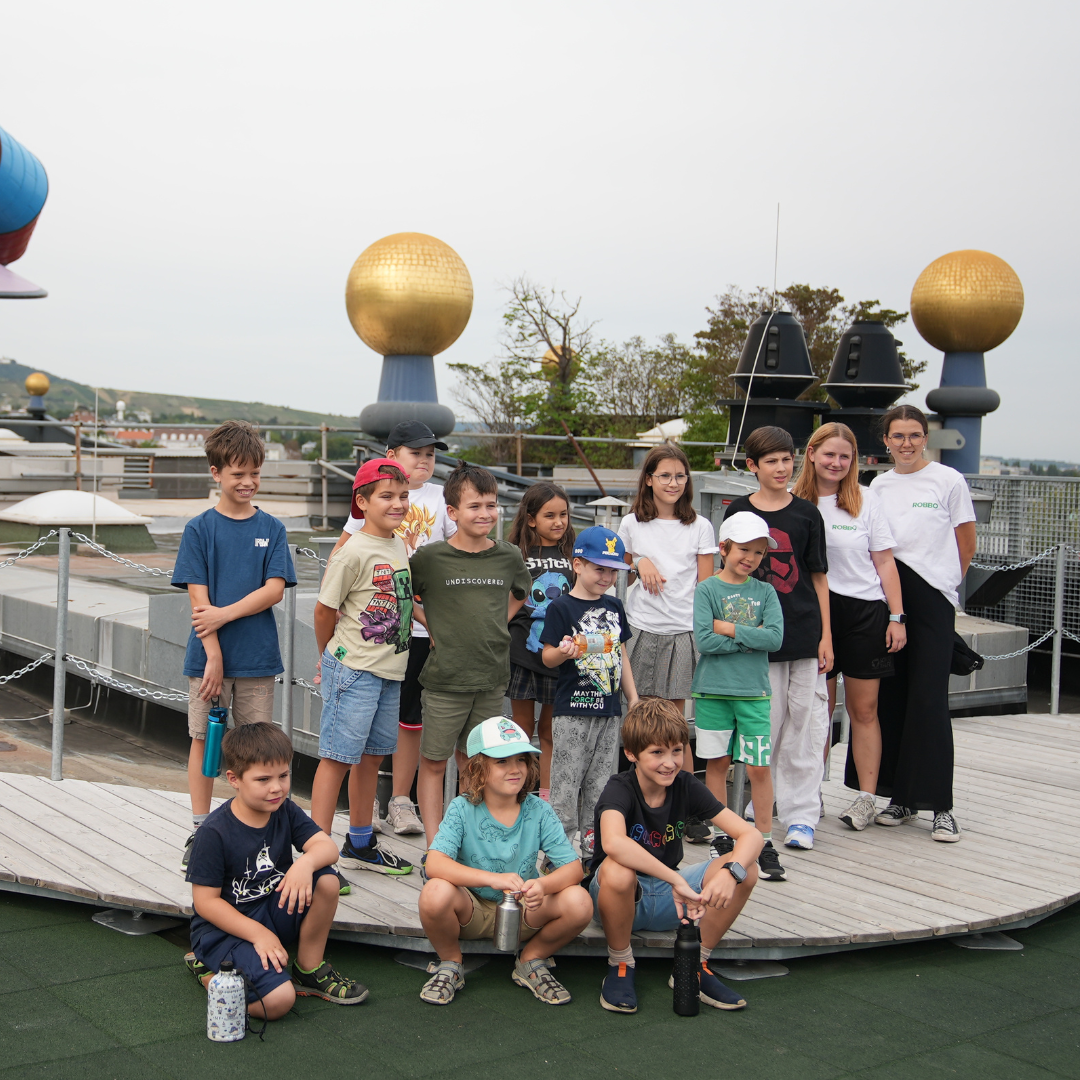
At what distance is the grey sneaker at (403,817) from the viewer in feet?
14.9

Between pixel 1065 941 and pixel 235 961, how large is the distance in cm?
290

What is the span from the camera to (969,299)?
685 inches

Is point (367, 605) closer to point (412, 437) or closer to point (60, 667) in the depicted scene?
point (412, 437)

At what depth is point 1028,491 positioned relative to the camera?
34.4 feet

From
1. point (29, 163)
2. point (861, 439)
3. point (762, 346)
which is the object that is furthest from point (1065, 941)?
point (861, 439)

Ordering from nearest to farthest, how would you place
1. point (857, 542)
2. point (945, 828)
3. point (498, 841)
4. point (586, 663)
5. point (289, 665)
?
point (498, 841) < point (586, 663) < point (857, 542) < point (945, 828) < point (289, 665)

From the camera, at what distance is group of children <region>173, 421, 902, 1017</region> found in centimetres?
327

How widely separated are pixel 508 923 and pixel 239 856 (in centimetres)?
81

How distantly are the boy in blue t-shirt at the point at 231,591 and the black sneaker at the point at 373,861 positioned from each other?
555 millimetres

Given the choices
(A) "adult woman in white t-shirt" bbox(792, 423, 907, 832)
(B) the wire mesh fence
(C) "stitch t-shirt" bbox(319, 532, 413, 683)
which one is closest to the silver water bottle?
(C) "stitch t-shirt" bbox(319, 532, 413, 683)

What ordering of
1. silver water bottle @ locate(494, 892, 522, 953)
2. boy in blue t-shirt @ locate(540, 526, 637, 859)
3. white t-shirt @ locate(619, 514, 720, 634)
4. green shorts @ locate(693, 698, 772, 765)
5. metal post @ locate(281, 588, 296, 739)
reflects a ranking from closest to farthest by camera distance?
silver water bottle @ locate(494, 892, 522, 953)
boy in blue t-shirt @ locate(540, 526, 637, 859)
green shorts @ locate(693, 698, 772, 765)
white t-shirt @ locate(619, 514, 720, 634)
metal post @ locate(281, 588, 296, 739)

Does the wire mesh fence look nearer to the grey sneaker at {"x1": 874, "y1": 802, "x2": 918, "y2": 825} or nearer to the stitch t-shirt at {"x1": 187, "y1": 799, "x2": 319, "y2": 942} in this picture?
the grey sneaker at {"x1": 874, "y1": 802, "x2": 918, "y2": 825}

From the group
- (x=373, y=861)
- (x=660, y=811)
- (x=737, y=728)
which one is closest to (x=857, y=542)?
(x=737, y=728)

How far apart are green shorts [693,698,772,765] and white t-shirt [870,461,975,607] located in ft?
3.54
